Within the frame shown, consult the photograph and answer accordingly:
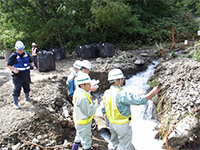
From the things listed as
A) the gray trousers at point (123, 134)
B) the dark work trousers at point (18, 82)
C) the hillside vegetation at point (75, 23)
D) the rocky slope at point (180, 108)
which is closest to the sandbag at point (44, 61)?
the hillside vegetation at point (75, 23)

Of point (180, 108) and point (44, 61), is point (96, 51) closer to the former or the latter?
point (44, 61)

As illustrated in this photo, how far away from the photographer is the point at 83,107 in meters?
2.75

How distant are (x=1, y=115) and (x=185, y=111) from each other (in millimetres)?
4662

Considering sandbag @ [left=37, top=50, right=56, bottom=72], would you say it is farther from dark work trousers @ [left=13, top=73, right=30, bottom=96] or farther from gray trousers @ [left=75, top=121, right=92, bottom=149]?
gray trousers @ [left=75, top=121, right=92, bottom=149]

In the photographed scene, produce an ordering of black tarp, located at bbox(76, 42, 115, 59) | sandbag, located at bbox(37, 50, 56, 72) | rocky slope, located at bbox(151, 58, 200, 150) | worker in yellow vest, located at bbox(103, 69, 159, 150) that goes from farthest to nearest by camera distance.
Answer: black tarp, located at bbox(76, 42, 115, 59), sandbag, located at bbox(37, 50, 56, 72), rocky slope, located at bbox(151, 58, 200, 150), worker in yellow vest, located at bbox(103, 69, 159, 150)

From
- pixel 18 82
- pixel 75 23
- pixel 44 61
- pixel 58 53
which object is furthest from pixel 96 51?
pixel 18 82

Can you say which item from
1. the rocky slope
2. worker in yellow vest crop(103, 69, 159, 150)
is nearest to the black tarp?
the rocky slope

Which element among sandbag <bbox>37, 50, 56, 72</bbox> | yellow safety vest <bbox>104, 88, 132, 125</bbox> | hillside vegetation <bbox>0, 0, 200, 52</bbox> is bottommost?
yellow safety vest <bbox>104, 88, 132, 125</bbox>

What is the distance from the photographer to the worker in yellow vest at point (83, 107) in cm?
275

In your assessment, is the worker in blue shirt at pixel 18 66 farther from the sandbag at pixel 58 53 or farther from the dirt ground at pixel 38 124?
the sandbag at pixel 58 53

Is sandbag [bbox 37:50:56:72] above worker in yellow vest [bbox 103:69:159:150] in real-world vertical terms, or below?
above

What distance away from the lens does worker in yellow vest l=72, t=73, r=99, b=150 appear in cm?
275

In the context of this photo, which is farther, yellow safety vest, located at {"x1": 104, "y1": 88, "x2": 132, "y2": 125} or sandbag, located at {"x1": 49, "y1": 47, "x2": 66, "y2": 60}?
sandbag, located at {"x1": 49, "y1": 47, "x2": 66, "y2": 60}

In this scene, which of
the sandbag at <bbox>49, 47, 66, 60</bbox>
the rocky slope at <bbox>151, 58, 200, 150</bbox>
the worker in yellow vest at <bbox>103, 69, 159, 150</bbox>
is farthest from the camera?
the sandbag at <bbox>49, 47, 66, 60</bbox>
